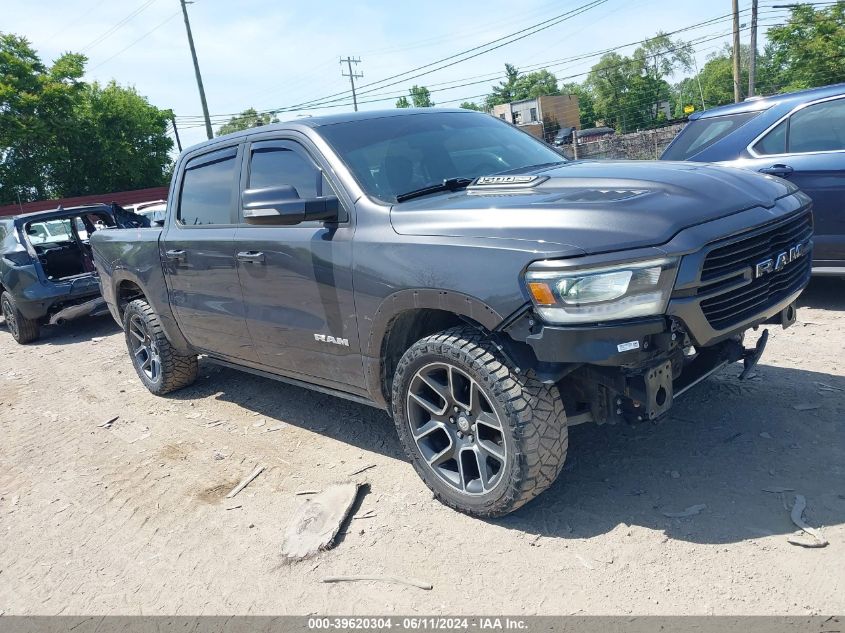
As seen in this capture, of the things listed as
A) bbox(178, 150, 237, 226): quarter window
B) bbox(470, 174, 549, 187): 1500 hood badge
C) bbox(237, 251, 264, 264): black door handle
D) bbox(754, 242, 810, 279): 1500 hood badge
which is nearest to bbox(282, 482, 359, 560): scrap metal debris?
bbox(237, 251, 264, 264): black door handle

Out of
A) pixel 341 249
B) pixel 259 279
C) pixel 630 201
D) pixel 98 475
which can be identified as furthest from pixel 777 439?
pixel 98 475

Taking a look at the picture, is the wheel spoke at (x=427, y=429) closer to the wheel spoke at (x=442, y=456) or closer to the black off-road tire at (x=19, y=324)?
the wheel spoke at (x=442, y=456)

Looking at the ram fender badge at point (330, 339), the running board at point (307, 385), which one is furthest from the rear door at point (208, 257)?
the ram fender badge at point (330, 339)

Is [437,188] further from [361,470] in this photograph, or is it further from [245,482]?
[245,482]

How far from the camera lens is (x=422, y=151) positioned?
3.86 meters

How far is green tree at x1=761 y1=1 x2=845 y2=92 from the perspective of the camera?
39875mm

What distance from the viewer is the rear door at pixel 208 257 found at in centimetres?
439

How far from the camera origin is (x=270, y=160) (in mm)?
4133

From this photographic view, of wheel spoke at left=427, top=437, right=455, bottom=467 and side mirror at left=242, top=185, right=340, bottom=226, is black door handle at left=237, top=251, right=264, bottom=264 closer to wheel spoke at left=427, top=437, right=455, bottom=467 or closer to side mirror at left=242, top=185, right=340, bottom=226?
side mirror at left=242, top=185, right=340, bottom=226

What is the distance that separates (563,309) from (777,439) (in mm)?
1719

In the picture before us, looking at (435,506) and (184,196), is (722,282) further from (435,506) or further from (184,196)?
(184,196)

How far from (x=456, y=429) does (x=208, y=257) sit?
2237mm

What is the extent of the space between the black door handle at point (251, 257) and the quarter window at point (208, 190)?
1.22 ft

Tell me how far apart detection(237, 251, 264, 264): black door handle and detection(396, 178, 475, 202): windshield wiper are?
3.25ft
